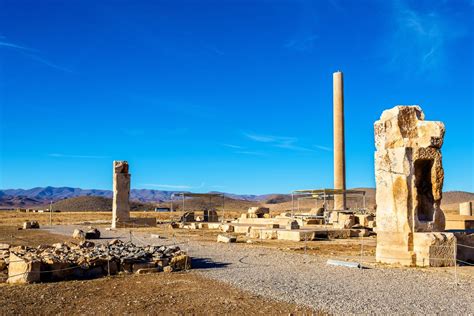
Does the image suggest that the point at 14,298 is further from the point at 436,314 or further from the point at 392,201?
the point at 392,201

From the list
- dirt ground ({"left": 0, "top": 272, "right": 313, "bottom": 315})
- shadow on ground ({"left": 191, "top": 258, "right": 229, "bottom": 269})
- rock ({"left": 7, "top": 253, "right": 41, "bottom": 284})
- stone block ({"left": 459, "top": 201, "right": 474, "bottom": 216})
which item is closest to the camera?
dirt ground ({"left": 0, "top": 272, "right": 313, "bottom": 315})

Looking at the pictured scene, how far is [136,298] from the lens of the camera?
8.24m

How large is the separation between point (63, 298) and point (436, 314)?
19.9 feet

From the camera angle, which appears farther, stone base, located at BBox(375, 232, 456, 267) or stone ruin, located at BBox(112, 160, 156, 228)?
stone ruin, located at BBox(112, 160, 156, 228)

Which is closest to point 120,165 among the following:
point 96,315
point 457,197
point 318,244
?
point 318,244

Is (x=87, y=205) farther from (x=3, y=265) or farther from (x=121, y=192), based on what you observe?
(x=3, y=265)

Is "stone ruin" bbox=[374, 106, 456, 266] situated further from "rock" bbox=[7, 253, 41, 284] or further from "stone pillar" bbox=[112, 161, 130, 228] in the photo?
"stone pillar" bbox=[112, 161, 130, 228]

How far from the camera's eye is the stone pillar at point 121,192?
29594 millimetres

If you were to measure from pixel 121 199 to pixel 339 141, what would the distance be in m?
17.1

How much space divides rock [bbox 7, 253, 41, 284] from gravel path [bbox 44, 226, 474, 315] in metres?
3.54

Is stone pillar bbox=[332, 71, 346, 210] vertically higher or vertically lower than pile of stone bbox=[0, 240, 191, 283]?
higher

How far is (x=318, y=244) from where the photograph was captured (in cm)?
1855

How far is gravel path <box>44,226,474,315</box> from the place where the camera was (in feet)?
24.8

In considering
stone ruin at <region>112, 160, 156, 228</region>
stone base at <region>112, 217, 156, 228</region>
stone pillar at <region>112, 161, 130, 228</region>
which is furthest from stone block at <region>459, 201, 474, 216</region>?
stone pillar at <region>112, 161, 130, 228</region>
